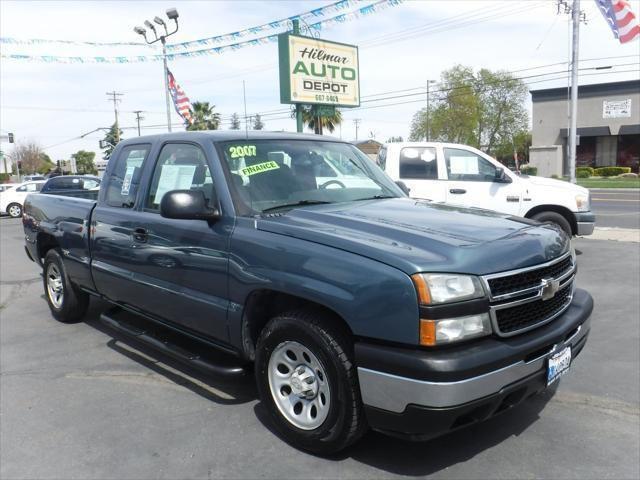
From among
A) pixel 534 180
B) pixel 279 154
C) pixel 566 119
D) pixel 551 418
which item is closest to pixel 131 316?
pixel 279 154

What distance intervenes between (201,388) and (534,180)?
7.12 metres

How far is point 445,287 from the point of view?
2.55 m

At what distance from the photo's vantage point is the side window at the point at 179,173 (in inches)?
151

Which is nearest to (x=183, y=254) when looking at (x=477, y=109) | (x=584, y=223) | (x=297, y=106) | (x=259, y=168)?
(x=259, y=168)

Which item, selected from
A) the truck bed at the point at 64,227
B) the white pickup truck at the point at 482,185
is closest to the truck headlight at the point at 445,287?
the truck bed at the point at 64,227

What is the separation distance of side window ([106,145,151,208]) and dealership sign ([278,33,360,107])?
32.7 ft

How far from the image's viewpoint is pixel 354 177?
13.9ft

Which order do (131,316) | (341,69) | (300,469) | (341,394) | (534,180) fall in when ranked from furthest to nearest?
(341,69) → (534,180) → (131,316) → (300,469) → (341,394)

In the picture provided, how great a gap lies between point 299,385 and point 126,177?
2.59 meters

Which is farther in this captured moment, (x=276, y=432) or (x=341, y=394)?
(x=276, y=432)

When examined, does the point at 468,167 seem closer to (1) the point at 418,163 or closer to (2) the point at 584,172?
(1) the point at 418,163

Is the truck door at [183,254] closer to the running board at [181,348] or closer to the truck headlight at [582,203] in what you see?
the running board at [181,348]

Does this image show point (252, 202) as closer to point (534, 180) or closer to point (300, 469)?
point (300, 469)

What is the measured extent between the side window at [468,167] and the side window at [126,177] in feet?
20.4
